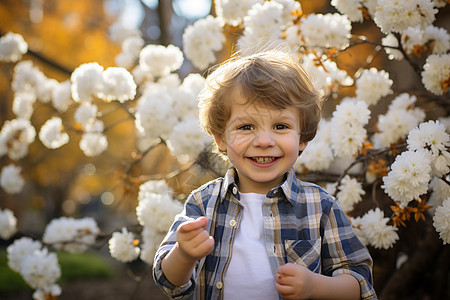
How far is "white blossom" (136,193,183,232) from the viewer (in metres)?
2.25

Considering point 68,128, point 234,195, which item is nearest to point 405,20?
point 234,195

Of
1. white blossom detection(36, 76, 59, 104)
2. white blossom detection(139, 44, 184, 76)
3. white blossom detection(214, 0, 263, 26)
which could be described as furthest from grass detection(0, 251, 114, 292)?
white blossom detection(214, 0, 263, 26)

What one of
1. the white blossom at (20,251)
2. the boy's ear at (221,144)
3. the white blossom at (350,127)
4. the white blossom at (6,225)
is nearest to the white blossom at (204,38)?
the white blossom at (350,127)

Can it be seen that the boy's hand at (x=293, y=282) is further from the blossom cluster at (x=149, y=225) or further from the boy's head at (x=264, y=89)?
the blossom cluster at (x=149, y=225)

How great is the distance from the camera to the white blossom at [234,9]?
8.75 feet

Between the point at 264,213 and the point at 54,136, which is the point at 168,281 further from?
the point at 54,136

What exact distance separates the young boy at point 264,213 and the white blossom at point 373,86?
1003mm

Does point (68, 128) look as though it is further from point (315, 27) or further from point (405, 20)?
point (405, 20)

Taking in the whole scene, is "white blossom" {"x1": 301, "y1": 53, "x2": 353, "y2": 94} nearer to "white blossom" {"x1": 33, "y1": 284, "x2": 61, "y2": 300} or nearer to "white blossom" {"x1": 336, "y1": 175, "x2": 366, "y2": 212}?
A: "white blossom" {"x1": 336, "y1": 175, "x2": 366, "y2": 212}

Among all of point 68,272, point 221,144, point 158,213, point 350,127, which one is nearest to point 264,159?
point 221,144

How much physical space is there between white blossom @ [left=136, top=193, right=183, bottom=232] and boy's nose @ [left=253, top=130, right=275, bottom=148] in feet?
3.09

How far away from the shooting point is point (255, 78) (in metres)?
1.52

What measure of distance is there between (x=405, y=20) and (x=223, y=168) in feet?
4.02

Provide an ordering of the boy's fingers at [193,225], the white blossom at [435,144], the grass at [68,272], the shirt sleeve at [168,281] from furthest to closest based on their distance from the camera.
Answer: the grass at [68,272]
the white blossom at [435,144]
the shirt sleeve at [168,281]
the boy's fingers at [193,225]
